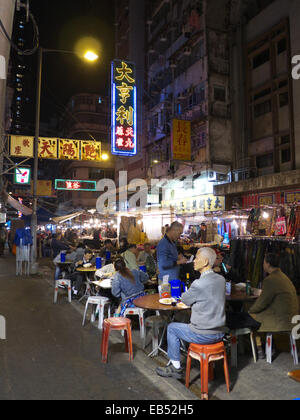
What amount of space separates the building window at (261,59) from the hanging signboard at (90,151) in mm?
11037

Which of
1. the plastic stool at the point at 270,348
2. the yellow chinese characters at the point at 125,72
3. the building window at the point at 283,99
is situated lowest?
the plastic stool at the point at 270,348

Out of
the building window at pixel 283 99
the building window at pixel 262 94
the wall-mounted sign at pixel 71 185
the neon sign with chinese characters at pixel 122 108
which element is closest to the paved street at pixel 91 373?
the neon sign with chinese characters at pixel 122 108

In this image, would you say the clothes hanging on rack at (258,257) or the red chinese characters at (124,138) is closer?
the clothes hanging on rack at (258,257)

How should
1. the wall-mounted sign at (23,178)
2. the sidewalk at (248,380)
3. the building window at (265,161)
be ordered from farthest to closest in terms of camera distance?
the wall-mounted sign at (23,178) → the building window at (265,161) → the sidewalk at (248,380)

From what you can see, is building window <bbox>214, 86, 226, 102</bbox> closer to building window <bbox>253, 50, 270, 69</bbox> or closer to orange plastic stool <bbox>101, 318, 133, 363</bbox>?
building window <bbox>253, 50, 270, 69</bbox>

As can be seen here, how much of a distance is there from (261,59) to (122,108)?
29.8 feet

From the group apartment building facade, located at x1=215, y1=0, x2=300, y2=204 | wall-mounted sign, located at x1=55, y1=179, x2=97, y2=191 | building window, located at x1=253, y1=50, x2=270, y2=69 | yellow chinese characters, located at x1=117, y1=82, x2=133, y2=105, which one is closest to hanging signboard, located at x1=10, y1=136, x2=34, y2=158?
wall-mounted sign, located at x1=55, y1=179, x2=97, y2=191

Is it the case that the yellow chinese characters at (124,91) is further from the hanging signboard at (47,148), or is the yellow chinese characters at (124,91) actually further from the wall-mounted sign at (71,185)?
the wall-mounted sign at (71,185)

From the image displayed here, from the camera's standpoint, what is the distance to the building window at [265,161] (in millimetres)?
18656

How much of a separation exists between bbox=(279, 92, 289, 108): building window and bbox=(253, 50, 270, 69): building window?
103 inches

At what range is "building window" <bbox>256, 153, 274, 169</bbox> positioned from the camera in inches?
734

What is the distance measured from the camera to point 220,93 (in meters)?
22.2

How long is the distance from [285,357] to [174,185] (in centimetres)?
1939

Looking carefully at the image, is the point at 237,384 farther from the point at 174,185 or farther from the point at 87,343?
the point at 174,185
